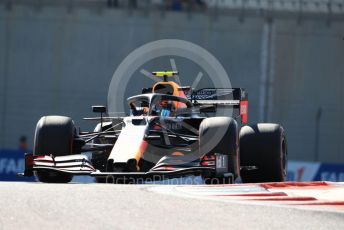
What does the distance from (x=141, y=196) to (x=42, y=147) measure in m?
5.55

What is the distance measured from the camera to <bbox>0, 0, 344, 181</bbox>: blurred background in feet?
104

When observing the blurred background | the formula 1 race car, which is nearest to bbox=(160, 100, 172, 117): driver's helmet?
the formula 1 race car

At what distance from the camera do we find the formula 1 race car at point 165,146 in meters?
11.5

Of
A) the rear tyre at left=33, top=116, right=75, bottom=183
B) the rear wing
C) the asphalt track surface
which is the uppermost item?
the rear wing

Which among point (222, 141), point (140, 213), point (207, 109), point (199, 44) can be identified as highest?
point (199, 44)

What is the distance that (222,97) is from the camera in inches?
565

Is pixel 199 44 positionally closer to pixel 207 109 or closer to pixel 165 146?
pixel 207 109

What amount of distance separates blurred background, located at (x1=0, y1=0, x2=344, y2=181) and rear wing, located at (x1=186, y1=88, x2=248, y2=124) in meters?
17.2

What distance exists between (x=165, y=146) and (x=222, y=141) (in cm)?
105

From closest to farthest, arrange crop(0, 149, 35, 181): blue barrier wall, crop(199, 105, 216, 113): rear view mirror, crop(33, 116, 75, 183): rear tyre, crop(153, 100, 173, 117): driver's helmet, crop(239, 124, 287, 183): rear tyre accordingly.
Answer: crop(239, 124, 287, 183): rear tyre < crop(33, 116, 75, 183): rear tyre < crop(153, 100, 173, 117): driver's helmet < crop(199, 105, 216, 113): rear view mirror < crop(0, 149, 35, 181): blue barrier wall

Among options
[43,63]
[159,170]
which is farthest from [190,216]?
[43,63]

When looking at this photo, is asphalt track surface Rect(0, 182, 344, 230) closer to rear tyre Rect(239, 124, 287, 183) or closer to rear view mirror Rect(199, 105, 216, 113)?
rear tyre Rect(239, 124, 287, 183)

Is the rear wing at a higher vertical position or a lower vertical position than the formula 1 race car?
higher

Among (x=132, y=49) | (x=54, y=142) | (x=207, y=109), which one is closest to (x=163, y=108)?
(x=207, y=109)
